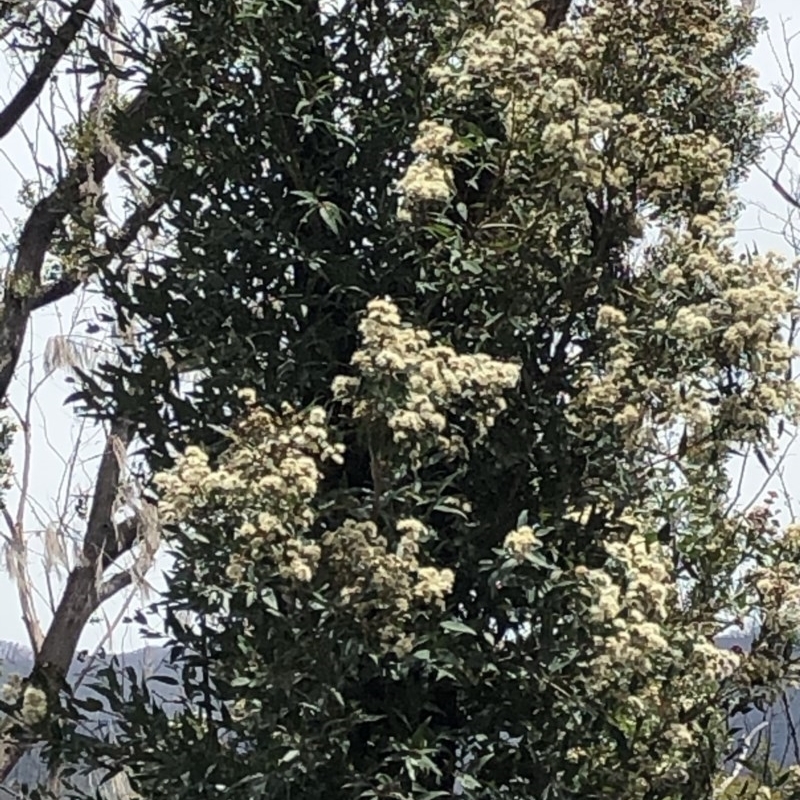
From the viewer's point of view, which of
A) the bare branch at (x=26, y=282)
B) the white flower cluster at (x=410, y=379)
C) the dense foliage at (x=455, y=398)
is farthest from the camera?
the bare branch at (x=26, y=282)

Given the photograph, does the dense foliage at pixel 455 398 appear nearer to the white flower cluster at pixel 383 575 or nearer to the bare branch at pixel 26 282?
the white flower cluster at pixel 383 575

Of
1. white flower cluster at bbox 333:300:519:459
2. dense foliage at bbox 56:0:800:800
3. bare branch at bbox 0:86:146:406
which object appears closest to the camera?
white flower cluster at bbox 333:300:519:459

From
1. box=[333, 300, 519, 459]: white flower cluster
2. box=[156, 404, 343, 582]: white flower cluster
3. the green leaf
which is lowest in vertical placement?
the green leaf

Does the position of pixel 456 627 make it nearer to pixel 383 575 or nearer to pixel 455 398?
pixel 383 575

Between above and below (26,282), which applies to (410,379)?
below

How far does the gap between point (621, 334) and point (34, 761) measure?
4.71 feet

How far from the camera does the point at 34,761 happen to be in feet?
8.27

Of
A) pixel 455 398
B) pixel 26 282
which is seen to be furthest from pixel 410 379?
pixel 26 282

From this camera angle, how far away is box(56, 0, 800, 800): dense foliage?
195cm

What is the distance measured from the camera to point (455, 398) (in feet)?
6.50

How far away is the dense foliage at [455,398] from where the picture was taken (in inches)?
76.9

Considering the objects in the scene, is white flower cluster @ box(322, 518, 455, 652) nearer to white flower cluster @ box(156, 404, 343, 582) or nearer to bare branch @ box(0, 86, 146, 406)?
white flower cluster @ box(156, 404, 343, 582)

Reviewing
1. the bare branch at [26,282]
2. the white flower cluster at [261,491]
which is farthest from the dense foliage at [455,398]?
the bare branch at [26,282]

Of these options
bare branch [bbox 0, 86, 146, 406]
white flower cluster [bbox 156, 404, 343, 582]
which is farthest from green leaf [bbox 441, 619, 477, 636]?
bare branch [bbox 0, 86, 146, 406]
